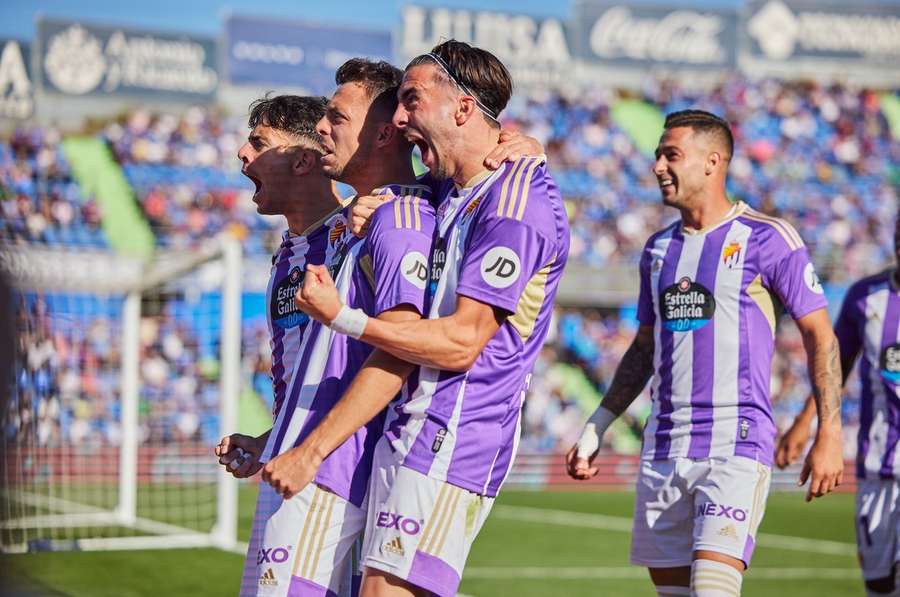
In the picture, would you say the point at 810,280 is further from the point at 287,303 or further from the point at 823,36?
the point at 823,36

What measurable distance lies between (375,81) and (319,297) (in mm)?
978

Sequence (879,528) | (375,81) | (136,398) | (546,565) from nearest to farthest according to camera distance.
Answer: (375,81) → (879,528) → (546,565) → (136,398)

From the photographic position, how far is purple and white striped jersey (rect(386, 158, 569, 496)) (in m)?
3.45

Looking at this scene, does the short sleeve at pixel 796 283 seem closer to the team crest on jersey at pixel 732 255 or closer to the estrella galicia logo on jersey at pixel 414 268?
the team crest on jersey at pixel 732 255

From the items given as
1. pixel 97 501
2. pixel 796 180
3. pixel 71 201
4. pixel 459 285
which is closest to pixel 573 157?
pixel 796 180

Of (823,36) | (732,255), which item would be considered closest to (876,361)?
(732,255)

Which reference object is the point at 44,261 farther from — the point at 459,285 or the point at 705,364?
the point at 459,285

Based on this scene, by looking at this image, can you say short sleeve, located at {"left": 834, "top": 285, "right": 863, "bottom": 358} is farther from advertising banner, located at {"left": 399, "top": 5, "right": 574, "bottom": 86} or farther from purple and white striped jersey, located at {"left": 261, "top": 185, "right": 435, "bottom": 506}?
advertising banner, located at {"left": 399, "top": 5, "right": 574, "bottom": 86}

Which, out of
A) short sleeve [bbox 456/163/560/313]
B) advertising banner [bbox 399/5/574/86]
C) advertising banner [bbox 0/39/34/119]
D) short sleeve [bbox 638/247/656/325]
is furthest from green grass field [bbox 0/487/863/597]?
advertising banner [bbox 399/5/574/86]

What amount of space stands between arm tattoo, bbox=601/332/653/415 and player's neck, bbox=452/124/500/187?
235cm

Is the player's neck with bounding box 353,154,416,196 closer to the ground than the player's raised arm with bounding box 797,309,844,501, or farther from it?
farther from it

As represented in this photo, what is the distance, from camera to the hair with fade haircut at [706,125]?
5.73 m

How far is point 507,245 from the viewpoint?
11.3 ft

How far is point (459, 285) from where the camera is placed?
3443 millimetres
